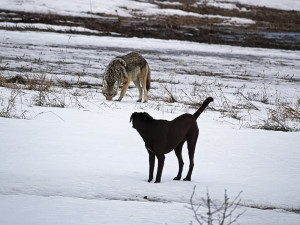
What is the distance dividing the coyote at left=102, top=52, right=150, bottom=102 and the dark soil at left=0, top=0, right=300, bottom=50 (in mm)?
18149

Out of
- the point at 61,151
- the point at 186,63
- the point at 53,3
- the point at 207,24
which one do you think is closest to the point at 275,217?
the point at 61,151

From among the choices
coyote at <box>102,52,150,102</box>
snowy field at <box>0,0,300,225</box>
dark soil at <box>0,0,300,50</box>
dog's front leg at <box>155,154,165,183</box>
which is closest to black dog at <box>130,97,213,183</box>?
dog's front leg at <box>155,154,165,183</box>

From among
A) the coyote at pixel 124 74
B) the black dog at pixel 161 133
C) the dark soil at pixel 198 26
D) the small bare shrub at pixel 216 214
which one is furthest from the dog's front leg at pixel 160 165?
the dark soil at pixel 198 26

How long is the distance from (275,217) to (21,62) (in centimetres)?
1355

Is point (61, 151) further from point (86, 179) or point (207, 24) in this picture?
point (207, 24)

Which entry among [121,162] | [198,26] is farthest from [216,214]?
[198,26]

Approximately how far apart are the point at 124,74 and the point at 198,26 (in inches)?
1234

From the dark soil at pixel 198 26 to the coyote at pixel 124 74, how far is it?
18.1 meters

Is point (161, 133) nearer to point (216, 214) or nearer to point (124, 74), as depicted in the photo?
point (216, 214)

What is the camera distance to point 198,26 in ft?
136

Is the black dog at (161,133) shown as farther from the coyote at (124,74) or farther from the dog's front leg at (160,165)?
the coyote at (124,74)

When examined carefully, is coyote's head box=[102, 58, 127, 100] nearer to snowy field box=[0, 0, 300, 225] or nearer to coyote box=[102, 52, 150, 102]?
coyote box=[102, 52, 150, 102]

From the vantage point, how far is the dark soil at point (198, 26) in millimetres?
32250

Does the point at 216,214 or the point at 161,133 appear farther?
the point at 161,133
